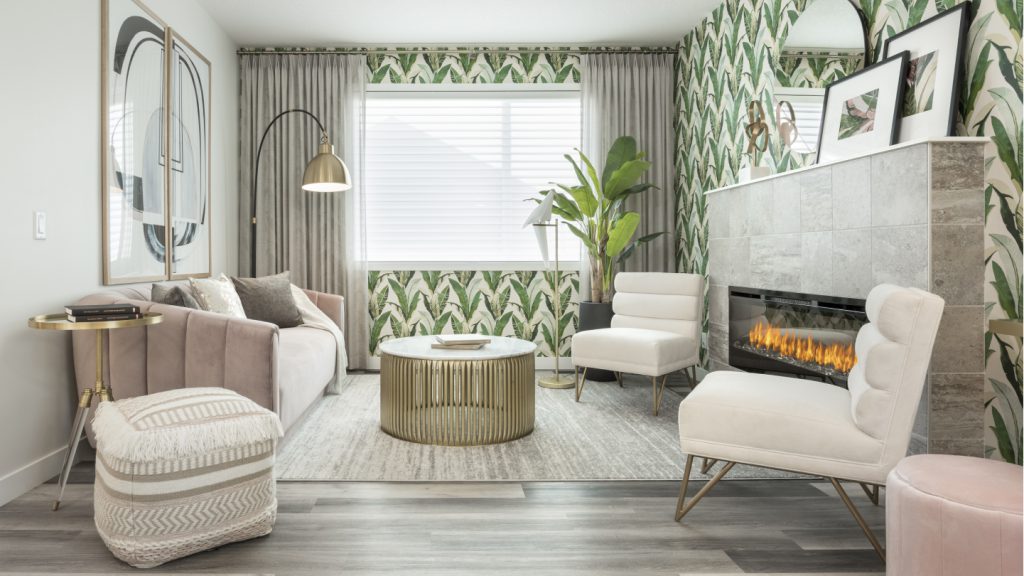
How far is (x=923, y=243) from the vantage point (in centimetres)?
215

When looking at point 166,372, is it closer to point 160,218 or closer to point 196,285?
point 196,285

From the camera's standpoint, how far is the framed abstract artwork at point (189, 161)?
3676 mm

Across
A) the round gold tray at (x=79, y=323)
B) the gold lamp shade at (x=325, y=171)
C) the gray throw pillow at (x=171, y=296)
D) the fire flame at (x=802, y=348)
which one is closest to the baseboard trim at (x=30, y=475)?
the round gold tray at (x=79, y=323)

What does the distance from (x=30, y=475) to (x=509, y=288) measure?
3280 millimetres

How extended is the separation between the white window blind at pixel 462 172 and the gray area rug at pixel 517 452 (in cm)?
168

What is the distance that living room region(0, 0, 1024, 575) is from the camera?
184cm

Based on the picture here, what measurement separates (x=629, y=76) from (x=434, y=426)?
332 cm

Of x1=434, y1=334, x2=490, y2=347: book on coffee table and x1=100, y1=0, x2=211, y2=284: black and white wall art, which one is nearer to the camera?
x1=100, y1=0, x2=211, y2=284: black and white wall art

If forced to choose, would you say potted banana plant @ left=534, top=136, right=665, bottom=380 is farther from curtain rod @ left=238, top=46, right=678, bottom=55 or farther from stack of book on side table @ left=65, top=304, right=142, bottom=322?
stack of book on side table @ left=65, top=304, right=142, bottom=322

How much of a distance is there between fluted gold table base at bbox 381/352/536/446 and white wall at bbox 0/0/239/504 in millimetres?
1382

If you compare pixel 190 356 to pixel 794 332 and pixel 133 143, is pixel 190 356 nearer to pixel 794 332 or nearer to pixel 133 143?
pixel 133 143

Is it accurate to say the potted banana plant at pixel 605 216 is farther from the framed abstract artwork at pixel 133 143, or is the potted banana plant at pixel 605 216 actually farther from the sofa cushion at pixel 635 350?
the framed abstract artwork at pixel 133 143

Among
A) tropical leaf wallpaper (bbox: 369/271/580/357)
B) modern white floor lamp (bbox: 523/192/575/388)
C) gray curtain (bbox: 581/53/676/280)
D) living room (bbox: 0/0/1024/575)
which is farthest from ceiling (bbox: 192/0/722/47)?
tropical leaf wallpaper (bbox: 369/271/580/357)

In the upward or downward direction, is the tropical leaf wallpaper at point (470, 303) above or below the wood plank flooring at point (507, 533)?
above
